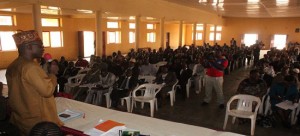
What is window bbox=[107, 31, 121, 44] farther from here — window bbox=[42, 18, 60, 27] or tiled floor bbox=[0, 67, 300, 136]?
tiled floor bbox=[0, 67, 300, 136]

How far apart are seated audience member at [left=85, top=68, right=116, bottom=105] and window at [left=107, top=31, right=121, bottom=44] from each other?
1373 centimetres

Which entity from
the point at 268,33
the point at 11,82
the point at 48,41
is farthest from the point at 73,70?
the point at 268,33

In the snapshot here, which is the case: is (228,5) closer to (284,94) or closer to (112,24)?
(284,94)

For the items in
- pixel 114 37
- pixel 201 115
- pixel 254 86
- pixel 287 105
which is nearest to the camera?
pixel 287 105

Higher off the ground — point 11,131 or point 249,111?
point 11,131

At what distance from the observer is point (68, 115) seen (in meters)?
2.99

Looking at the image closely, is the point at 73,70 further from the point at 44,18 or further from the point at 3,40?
the point at 44,18

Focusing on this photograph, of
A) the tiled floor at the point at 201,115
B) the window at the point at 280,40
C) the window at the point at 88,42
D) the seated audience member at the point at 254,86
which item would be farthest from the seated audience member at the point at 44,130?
the window at the point at 280,40

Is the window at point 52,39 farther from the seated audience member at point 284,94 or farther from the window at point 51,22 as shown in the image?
the seated audience member at point 284,94

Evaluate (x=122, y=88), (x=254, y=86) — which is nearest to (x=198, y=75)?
(x=254, y=86)

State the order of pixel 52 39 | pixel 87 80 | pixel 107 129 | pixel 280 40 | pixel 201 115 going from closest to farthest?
pixel 107 129, pixel 201 115, pixel 87 80, pixel 52 39, pixel 280 40

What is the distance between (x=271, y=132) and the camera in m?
4.87

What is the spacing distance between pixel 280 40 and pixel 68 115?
1053 inches

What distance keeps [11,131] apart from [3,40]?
12857 mm
